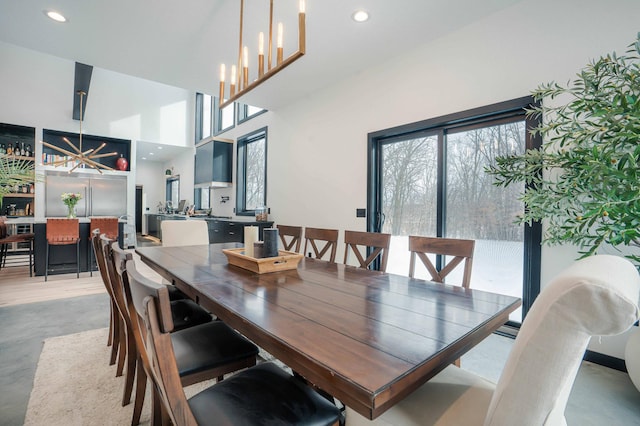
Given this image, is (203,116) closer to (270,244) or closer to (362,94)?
(362,94)

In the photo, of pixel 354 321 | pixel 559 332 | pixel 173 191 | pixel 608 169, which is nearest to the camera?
pixel 559 332

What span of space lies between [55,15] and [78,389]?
3243mm

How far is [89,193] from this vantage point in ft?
24.0

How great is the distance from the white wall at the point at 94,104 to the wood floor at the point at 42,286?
287 cm

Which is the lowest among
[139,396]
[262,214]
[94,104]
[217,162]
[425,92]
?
[139,396]

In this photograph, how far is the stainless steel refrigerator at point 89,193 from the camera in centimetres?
686

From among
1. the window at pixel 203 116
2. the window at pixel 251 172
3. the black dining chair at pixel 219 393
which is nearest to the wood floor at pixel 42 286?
the window at pixel 251 172

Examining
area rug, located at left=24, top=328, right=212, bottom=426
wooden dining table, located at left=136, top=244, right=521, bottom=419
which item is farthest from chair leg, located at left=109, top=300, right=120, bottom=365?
wooden dining table, located at left=136, top=244, right=521, bottom=419

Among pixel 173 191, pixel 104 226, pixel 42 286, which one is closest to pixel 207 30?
pixel 104 226

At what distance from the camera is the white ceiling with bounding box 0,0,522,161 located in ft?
8.61

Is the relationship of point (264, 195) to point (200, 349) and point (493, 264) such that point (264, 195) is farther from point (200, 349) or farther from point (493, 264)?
point (200, 349)

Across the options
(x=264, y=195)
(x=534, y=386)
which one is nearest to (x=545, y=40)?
(x=534, y=386)

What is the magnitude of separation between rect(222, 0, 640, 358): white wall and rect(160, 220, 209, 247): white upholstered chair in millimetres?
1645

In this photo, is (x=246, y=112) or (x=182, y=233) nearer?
(x=182, y=233)
